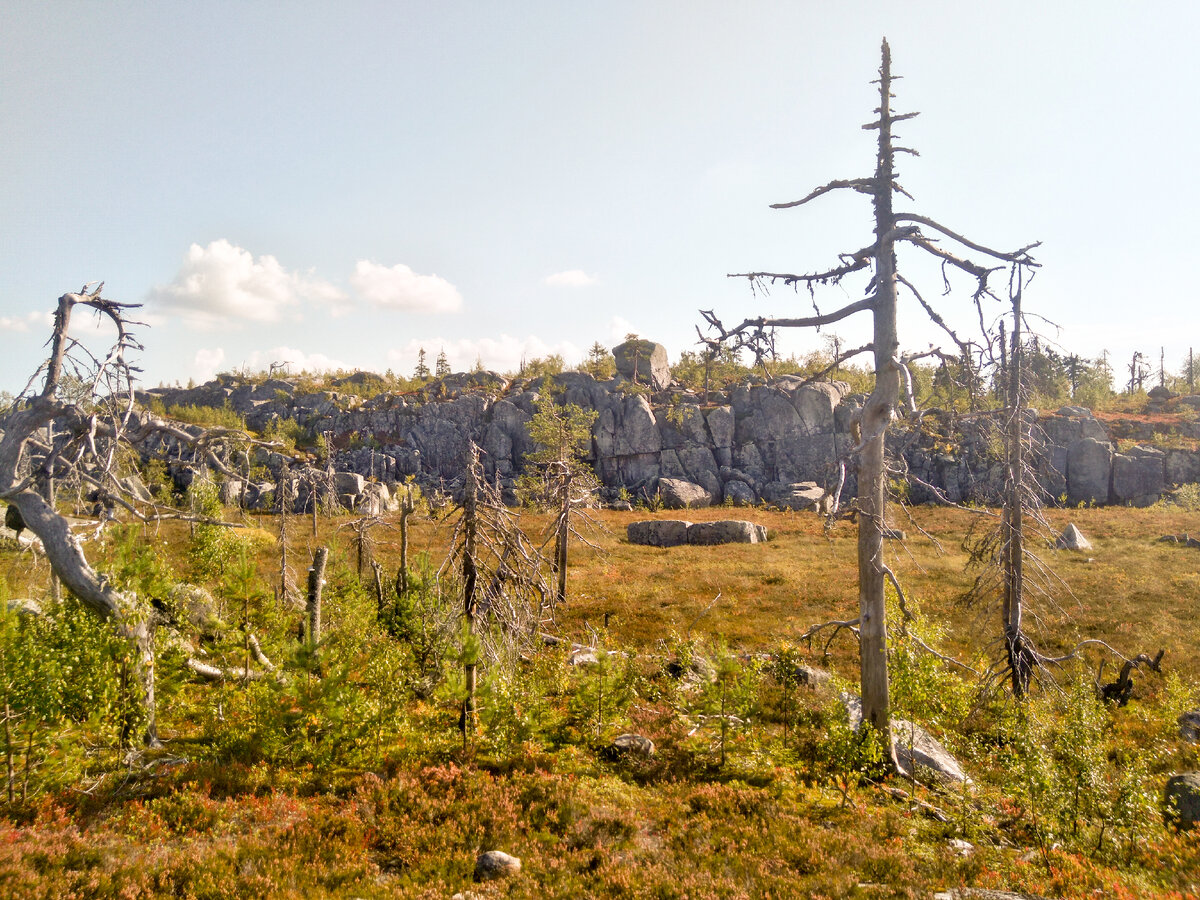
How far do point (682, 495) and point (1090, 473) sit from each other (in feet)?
127

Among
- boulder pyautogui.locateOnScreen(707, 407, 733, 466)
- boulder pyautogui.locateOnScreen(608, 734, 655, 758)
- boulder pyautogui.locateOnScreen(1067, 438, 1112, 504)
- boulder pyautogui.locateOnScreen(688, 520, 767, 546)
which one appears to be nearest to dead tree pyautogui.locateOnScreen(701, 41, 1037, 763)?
boulder pyautogui.locateOnScreen(608, 734, 655, 758)

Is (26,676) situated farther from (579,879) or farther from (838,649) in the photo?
(838,649)

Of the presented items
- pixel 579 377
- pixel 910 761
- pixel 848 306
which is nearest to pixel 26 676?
pixel 848 306

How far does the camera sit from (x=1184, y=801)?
33.4ft

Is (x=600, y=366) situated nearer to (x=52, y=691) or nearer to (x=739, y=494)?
(x=739, y=494)

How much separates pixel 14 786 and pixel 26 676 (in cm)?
247

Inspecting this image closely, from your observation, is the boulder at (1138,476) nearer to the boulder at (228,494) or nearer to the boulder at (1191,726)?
the boulder at (1191,726)

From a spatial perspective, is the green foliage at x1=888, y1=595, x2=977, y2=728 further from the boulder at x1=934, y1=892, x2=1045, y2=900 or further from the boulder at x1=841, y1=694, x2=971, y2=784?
the boulder at x1=934, y1=892, x2=1045, y2=900

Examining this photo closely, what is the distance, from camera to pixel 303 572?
2812 centimetres

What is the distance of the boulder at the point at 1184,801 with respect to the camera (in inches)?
387

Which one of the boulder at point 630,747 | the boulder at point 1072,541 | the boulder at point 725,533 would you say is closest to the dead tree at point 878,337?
the boulder at point 630,747

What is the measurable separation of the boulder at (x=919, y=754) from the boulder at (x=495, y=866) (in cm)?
707

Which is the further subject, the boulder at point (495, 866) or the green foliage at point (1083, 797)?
Answer: the green foliage at point (1083, 797)

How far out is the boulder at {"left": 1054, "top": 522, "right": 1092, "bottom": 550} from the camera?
115 ft
